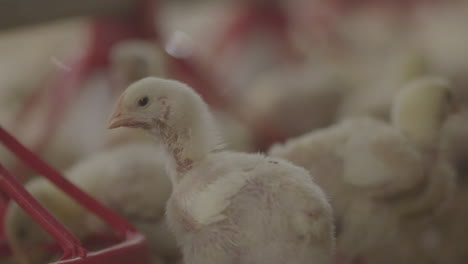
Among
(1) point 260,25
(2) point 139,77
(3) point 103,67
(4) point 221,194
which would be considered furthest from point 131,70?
→ (1) point 260,25

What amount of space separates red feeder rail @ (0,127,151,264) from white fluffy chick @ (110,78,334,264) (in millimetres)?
94


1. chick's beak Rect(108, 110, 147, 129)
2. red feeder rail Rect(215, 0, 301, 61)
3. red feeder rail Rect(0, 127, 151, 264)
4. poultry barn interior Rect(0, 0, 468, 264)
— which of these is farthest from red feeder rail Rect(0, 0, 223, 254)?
chick's beak Rect(108, 110, 147, 129)

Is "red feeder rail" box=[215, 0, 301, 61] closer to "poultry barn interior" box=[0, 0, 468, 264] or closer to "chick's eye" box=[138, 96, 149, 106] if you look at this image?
"poultry barn interior" box=[0, 0, 468, 264]

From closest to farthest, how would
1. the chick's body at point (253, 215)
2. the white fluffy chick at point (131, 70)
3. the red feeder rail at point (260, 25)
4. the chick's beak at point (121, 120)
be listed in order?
the chick's body at point (253, 215) < the chick's beak at point (121, 120) < the white fluffy chick at point (131, 70) < the red feeder rail at point (260, 25)

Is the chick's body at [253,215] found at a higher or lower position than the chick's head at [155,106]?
lower

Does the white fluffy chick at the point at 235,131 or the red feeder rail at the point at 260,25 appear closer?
the white fluffy chick at the point at 235,131

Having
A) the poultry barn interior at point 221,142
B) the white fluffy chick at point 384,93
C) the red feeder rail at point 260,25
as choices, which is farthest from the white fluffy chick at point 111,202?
the red feeder rail at point 260,25

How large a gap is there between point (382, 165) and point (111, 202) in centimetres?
55

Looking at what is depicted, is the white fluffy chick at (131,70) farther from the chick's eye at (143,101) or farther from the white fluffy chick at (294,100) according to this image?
the chick's eye at (143,101)

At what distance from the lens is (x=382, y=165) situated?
158cm

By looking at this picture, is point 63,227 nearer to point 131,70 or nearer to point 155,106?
point 155,106

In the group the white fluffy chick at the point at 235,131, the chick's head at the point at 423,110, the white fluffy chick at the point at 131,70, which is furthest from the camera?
the white fluffy chick at the point at 235,131

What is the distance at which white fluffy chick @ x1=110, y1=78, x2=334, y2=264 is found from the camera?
3.71 feet

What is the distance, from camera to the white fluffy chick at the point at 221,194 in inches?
44.6
